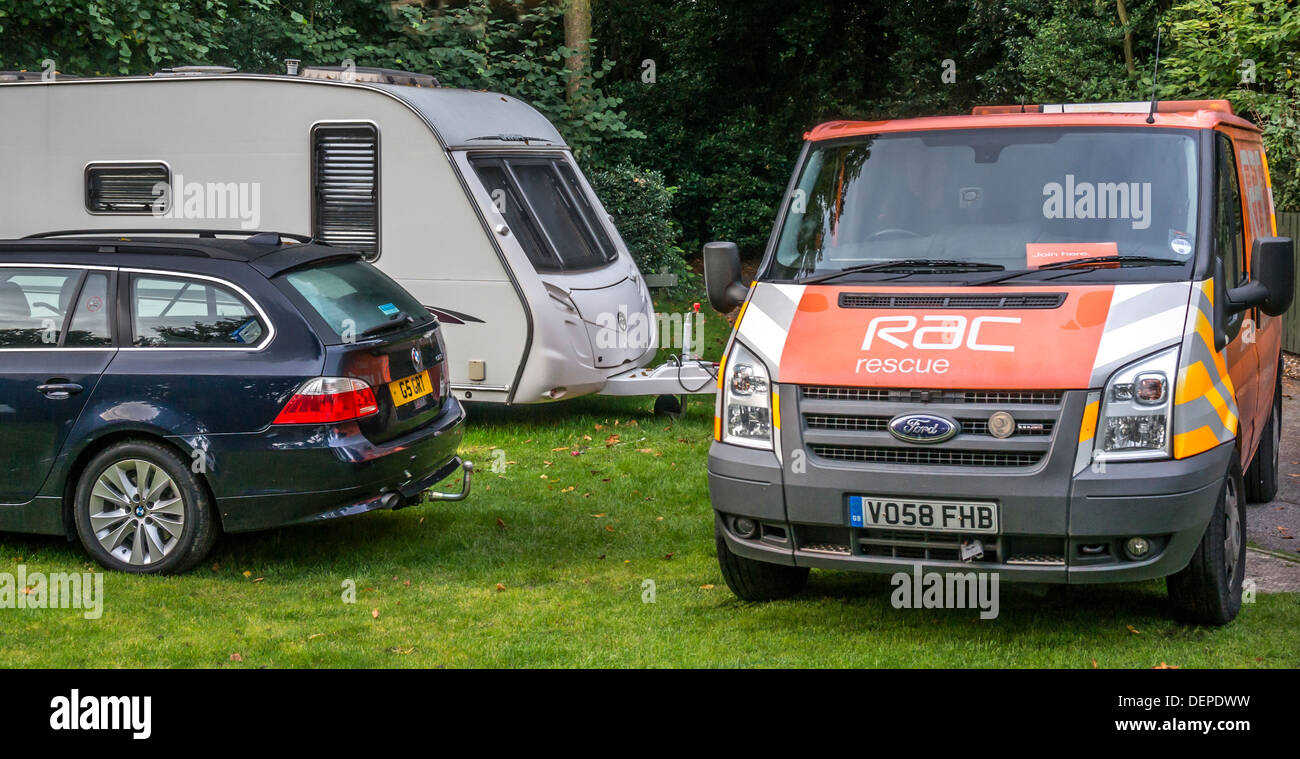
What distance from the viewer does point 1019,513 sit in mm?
5551

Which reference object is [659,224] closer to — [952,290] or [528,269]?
[528,269]

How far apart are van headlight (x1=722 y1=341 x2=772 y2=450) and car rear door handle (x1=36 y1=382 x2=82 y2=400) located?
338 cm

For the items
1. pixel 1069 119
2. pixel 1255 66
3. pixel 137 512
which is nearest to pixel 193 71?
pixel 137 512

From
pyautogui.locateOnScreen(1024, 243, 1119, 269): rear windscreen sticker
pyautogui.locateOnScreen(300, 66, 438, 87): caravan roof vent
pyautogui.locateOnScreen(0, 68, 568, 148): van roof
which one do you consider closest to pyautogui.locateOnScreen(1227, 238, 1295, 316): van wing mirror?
pyautogui.locateOnScreen(1024, 243, 1119, 269): rear windscreen sticker

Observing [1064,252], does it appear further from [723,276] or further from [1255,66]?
[1255,66]

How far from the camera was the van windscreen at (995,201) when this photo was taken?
6.30 m

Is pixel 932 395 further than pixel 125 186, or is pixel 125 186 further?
pixel 125 186

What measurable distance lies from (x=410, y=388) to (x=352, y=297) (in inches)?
22.7

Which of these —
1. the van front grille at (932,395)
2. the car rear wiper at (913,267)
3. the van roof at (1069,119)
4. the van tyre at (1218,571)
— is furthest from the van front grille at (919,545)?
the van roof at (1069,119)

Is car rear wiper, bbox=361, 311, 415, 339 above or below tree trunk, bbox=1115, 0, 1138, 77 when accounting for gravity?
below

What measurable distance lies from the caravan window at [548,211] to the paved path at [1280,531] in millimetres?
5294

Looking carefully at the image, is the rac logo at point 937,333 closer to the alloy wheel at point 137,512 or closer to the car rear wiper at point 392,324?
the car rear wiper at point 392,324

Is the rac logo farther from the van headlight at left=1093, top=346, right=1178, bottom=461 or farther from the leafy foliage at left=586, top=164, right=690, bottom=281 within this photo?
the leafy foliage at left=586, top=164, right=690, bottom=281

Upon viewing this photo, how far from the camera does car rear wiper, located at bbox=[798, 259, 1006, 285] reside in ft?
20.6
